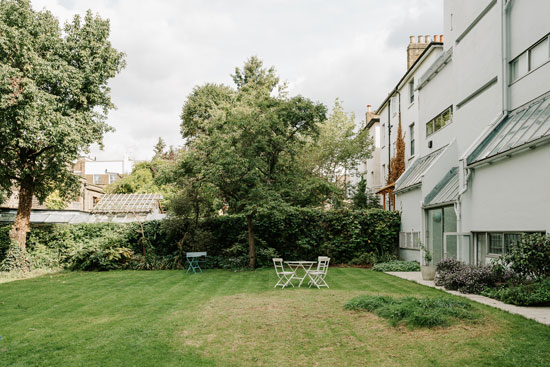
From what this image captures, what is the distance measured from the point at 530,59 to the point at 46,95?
16.9 metres

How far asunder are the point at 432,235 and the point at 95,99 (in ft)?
51.7

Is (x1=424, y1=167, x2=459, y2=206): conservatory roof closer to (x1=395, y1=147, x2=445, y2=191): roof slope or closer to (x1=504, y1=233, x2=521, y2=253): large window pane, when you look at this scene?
(x1=395, y1=147, x2=445, y2=191): roof slope

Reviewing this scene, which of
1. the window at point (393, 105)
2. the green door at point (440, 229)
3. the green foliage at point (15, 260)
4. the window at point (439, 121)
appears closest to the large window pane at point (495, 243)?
the green door at point (440, 229)

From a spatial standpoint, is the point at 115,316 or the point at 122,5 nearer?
the point at 115,316

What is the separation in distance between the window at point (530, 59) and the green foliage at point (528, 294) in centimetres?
611

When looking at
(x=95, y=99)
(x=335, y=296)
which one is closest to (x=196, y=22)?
(x=95, y=99)

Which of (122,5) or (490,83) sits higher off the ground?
(122,5)

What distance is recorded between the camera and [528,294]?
28.4 feet

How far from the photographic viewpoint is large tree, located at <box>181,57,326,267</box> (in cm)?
1627

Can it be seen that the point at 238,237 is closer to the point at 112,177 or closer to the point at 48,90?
the point at 48,90

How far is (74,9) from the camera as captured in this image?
17.1 meters

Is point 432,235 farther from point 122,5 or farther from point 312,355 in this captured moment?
point 122,5

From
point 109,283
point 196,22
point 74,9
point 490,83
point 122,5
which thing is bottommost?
point 109,283

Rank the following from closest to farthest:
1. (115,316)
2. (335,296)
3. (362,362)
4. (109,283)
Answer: (362,362) → (115,316) → (335,296) → (109,283)
